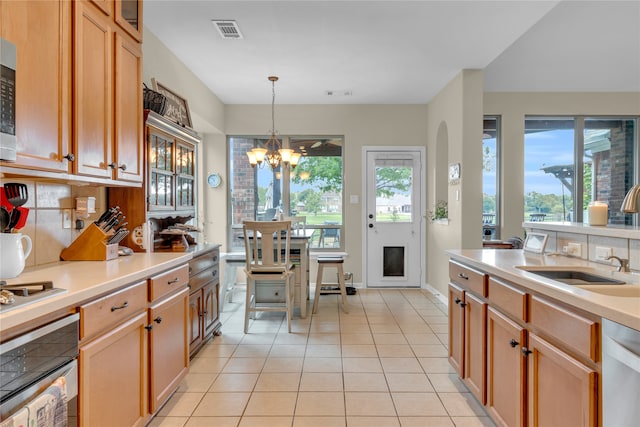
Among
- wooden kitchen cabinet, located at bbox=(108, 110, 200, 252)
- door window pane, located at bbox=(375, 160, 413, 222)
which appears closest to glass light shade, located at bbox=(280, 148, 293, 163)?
wooden kitchen cabinet, located at bbox=(108, 110, 200, 252)

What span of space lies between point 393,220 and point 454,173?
1393 millimetres

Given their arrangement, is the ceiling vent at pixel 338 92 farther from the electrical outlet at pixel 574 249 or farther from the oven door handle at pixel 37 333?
the oven door handle at pixel 37 333

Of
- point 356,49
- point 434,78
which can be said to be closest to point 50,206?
point 356,49

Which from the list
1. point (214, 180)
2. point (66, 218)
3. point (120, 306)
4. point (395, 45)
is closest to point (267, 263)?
point (66, 218)

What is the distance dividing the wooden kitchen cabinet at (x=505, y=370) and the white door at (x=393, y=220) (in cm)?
358

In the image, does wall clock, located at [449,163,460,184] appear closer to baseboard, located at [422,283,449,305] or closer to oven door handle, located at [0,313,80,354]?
baseboard, located at [422,283,449,305]

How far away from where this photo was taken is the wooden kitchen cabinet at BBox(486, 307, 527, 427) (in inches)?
64.8

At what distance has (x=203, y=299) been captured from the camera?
304 cm

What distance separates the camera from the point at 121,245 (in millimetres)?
2578

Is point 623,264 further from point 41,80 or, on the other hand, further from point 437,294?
point 437,294

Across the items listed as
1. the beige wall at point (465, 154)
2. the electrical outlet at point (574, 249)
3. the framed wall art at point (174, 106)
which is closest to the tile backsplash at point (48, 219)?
the framed wall art at point (174, 106)

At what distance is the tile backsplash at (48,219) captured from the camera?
190 cm

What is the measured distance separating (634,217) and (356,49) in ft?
14.6

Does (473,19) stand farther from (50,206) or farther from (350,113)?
(50,206)
